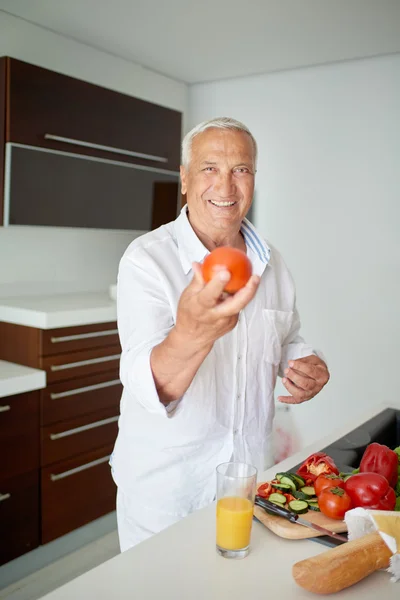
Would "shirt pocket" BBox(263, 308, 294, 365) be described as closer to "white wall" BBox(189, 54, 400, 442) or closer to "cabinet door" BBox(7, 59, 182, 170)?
"cabinet door" BBox(7, 59, 182, 170)

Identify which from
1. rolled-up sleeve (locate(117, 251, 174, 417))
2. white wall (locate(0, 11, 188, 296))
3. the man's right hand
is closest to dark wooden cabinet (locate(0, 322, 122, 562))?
white wall (locate(0, 11, 188, 296))

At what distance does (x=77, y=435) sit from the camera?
2604mm

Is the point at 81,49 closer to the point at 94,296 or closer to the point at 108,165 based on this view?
the point at 108,165

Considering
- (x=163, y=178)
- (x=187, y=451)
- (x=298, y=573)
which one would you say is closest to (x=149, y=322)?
(x=187, y=451)

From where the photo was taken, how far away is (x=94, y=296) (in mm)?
3180

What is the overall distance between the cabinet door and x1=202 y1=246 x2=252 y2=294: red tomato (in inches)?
73.3

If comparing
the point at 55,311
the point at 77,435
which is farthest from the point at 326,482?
the point at 77,435

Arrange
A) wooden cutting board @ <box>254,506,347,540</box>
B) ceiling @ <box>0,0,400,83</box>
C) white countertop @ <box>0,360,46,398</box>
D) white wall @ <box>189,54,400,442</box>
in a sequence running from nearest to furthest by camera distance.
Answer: wooden cutting board @ <box>254,506,347,540</box>
white countertop @ <box>0,360,46,398</box>
ceiling @ <box>0,0,400,83</box>
white wall @ <box>189,54,400,442</box>

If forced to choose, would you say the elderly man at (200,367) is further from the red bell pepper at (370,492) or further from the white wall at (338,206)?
the white wall at (338,206)

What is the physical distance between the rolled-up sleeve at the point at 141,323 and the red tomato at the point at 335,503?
33cm

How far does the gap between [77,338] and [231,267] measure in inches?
70.7

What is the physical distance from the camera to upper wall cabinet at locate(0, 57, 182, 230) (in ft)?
8.20

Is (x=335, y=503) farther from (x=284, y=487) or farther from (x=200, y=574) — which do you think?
(x=200, y=574)

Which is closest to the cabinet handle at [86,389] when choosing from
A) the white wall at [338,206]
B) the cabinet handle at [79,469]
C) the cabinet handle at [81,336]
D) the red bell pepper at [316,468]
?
the cabinet handle at [81,336]
